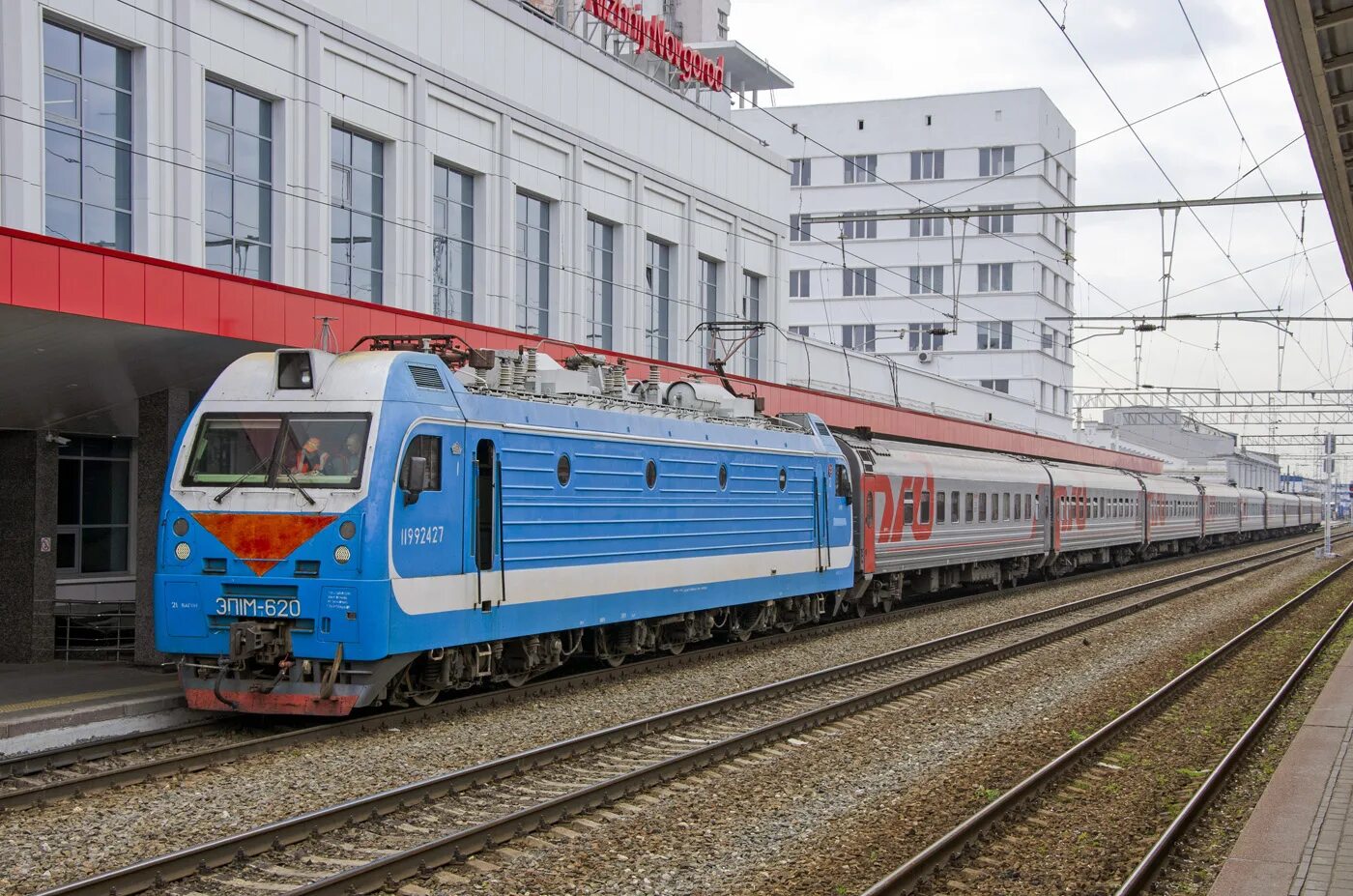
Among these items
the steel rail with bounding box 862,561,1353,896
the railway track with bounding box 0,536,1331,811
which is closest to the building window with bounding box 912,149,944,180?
the steel rail with bounding box 862,561,1353,896

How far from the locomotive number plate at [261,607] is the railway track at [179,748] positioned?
3.41 feet

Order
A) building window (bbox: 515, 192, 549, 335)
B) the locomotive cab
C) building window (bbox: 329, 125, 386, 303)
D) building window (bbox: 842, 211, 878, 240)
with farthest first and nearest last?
building window (bbox: 842, 211, 878, 240) → building window (bbox: 515, 192, 549, 335) → building window (bbox: 329, 125, 386, 303) → the locomotive cab

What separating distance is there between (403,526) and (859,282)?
62.3 meters

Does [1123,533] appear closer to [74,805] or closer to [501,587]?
[501,587]

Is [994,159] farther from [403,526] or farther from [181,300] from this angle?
[403,526]

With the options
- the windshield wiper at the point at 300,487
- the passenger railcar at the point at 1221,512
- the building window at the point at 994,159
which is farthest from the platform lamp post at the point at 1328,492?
the windshield wiper at the point at 300,487

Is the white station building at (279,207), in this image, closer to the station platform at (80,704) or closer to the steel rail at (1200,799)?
the station platform at (80,704)

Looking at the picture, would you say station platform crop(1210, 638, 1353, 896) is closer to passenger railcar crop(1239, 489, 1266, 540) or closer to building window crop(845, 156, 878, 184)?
passenger railcar crop(1239, 489, 1266, 540)

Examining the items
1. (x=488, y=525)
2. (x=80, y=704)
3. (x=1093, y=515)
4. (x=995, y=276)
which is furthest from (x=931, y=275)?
(x=80, y=704)

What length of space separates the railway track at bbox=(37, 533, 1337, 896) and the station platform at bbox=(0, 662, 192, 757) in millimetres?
3871

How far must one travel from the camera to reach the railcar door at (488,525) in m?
13.9

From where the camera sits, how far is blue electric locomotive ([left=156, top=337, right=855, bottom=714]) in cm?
1241

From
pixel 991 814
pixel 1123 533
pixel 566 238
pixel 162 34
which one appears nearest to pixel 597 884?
pixel 991 814

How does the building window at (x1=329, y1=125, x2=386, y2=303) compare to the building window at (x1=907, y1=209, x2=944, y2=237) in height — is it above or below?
below
